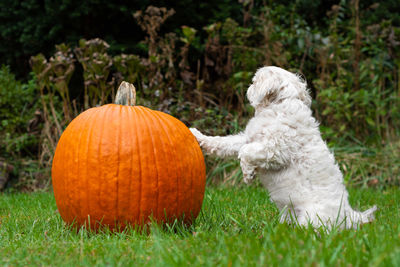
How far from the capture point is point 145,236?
2.82m

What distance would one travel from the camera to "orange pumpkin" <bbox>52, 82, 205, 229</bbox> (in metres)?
2.94

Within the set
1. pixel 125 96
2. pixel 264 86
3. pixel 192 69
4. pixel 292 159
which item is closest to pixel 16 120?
pixel 192 69

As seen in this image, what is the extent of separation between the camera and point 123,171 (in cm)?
294

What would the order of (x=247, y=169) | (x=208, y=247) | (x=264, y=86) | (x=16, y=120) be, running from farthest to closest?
(x=16, y=120), (x=264, y=86), (x=247, y=169), (x=208, y=247)

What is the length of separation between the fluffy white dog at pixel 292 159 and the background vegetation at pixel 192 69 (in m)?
2.77

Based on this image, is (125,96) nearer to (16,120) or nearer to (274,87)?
(274,87)

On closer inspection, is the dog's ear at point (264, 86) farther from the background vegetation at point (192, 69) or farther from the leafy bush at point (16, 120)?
the leafy bush at point (16, 120)

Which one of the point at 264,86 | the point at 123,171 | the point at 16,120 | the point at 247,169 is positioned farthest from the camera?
the point at 16,120

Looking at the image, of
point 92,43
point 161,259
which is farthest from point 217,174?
point 161,259

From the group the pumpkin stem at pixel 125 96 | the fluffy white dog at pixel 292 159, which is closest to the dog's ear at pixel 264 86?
the fluffy white dog at pixel 292 159

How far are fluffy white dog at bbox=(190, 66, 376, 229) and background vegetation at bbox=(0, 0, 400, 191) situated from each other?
277 cm

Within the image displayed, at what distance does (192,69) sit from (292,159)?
5422 mm

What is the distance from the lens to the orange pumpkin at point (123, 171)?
294 centimetres

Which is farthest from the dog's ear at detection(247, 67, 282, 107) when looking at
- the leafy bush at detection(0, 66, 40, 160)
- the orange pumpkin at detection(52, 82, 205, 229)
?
the leafy bush at detection(0, 66, 40, 160)
